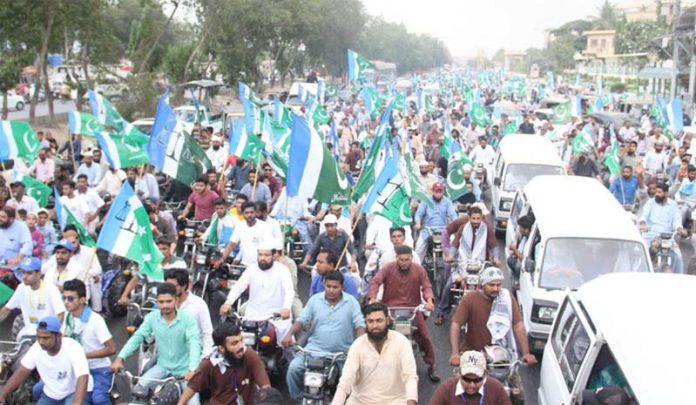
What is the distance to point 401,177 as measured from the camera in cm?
1033

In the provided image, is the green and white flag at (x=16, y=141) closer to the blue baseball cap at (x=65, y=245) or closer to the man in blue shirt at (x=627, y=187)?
the blue baseball cap at (x=65, y=245)

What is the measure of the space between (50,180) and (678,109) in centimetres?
1672

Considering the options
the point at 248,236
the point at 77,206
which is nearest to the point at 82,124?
the point at 77,206

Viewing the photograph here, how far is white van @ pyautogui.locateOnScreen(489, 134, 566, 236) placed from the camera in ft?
50.1

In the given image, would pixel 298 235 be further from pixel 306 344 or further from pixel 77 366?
pixel 77 366

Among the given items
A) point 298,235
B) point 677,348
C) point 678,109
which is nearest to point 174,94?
point 678,109

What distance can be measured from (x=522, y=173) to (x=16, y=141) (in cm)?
880

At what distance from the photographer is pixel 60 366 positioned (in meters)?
6.18

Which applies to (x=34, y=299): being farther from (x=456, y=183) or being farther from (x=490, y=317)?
(x=456, y=183)

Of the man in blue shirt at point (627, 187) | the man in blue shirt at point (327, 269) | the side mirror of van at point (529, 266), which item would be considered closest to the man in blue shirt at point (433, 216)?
the side mirror of van at point (529, 266)

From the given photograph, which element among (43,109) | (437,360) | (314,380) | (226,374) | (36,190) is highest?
(36,190)

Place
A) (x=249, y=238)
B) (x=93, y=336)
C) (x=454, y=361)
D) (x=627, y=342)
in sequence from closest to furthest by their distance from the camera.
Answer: (x=627, y=342) → (x=454, y=361) → (x=93, y=336) → (x=249, y=238)

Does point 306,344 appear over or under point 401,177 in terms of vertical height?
under

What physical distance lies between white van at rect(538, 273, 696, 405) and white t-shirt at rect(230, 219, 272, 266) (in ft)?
13.3
